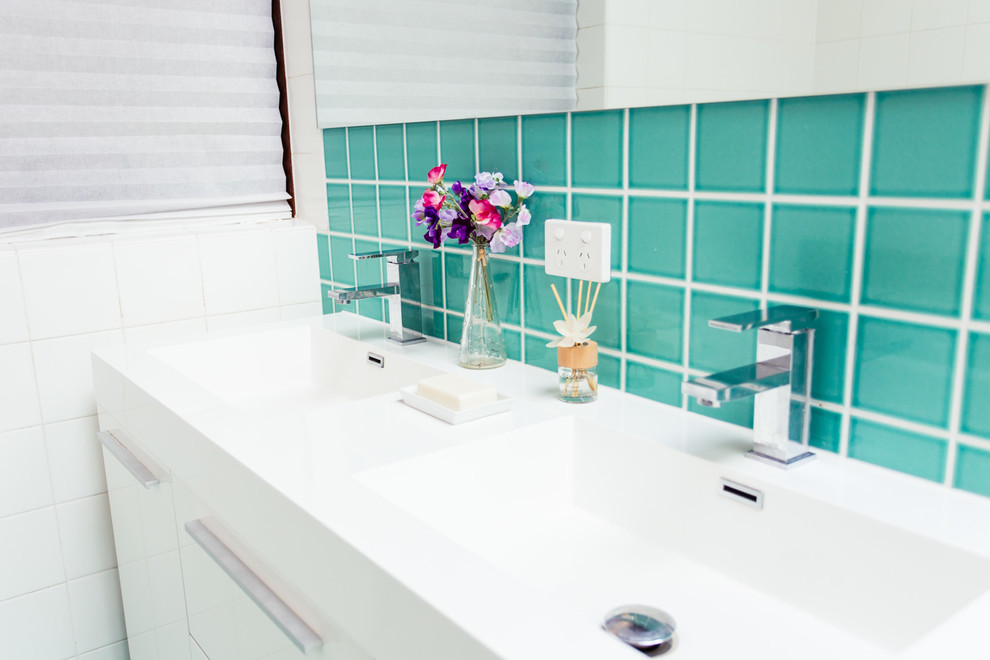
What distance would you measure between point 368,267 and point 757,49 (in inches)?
39.3

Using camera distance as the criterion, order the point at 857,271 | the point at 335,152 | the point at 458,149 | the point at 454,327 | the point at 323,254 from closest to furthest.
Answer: the point at 857,271, the point at 458,149, the point at 454,327, the point at 335,152, the point at 323,254

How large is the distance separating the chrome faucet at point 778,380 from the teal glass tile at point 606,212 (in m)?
0.28

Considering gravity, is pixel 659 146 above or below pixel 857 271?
above

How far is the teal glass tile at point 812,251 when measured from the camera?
2.88ft

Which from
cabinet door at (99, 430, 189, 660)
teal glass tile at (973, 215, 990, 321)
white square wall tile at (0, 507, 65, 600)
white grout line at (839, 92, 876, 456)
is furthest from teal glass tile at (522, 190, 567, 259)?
white square wall tile at (0, 507, 65, 600)

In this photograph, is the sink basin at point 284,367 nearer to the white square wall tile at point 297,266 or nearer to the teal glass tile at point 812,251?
the white square wall tile at point 297,266

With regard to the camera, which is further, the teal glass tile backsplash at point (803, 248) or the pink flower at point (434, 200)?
the pink flower at point (434, 200)

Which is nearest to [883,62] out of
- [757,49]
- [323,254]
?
[757,49]

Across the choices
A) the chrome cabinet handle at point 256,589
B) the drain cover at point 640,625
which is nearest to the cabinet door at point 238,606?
the chrome cabinet handle at point 256,589

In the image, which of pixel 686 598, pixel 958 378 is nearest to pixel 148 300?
pixel 686 598

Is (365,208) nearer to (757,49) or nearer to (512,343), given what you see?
(512,343)

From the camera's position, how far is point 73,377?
1.61m

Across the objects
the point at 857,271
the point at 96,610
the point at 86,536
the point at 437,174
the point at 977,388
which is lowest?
the point at 96,610

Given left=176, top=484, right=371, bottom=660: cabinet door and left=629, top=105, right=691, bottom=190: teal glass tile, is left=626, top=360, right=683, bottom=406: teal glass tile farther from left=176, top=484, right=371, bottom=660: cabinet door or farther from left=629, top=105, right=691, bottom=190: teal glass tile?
left=176, top=484, right=371, bottom=660: cabinet door
